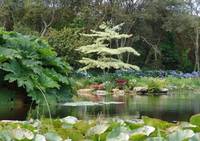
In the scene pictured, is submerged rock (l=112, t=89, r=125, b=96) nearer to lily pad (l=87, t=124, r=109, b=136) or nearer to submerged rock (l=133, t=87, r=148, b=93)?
submerged rock (l=133, t=87, r=148, b=93)

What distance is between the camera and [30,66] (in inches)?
267

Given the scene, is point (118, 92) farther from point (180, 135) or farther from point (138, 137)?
point (180, 135)

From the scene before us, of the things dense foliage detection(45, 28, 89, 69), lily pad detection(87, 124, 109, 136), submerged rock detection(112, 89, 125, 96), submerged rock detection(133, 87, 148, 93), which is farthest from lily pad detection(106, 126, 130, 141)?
dense foliage detection(45, 28, 89, 69)

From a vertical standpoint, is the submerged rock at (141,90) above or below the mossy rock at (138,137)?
below

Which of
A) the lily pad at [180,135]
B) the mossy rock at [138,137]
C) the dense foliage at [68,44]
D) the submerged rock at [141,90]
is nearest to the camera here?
the lily pad at [180,135]

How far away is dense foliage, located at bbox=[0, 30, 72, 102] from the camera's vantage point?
6.83 m

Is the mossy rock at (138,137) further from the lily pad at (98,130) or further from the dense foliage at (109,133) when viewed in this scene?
the lily pad at (98,130)

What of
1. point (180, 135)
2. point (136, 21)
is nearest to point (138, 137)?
point (180, 135)

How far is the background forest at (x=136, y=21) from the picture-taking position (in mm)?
25391

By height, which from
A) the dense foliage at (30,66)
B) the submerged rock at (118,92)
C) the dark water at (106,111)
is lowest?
the submerged rock at (118,92)

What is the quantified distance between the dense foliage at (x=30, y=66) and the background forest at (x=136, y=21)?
16.1 metres

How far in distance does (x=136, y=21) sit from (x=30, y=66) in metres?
Result: 20.0

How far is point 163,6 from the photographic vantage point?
1023 inches

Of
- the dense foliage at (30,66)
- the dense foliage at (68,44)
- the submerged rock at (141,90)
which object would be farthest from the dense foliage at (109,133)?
the dense foliage at (68,44)
